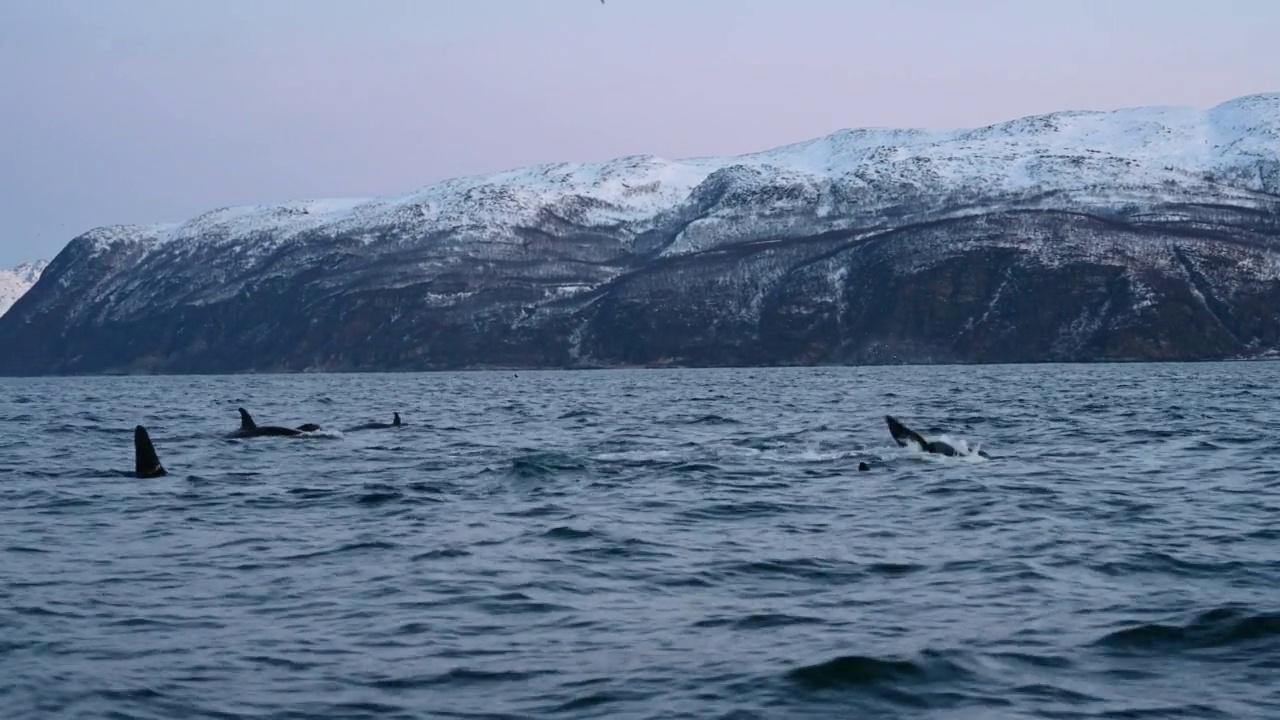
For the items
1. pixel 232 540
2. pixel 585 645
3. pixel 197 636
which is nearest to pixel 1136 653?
pixel 585 645

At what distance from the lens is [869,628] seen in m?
17.0

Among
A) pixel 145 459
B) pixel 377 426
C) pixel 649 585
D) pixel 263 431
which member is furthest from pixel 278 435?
pixel 649 585

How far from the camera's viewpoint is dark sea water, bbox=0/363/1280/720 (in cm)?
1443

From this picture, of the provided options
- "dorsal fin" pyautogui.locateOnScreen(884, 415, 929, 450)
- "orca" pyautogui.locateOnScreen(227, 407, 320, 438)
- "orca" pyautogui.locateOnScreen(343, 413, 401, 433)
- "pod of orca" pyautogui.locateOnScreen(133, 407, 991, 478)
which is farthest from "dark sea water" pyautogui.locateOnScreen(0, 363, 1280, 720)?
"orca" pyautogui.locateOnScreen(343, 413, 401, 433)

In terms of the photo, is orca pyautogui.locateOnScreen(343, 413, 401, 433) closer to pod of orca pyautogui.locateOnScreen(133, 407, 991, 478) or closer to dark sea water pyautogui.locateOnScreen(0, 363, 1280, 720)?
pod of orca pyautogui.locateOnScreen(133, 407, 991, 478)

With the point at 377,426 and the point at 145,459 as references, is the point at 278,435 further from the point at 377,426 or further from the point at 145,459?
the point at 145,459

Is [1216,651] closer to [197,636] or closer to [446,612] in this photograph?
[446,612]

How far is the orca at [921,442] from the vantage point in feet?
128

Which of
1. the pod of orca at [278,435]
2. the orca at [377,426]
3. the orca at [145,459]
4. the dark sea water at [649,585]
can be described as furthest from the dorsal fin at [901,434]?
the orca at [377,426]

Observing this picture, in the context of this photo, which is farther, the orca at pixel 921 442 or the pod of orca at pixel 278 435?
the orca at pixel 921 442

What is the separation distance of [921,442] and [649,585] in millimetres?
21095

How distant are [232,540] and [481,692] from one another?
11690 mm

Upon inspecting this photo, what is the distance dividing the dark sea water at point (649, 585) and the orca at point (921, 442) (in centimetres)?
46

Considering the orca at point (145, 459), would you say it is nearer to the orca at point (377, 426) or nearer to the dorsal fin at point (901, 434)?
the orca at point (377, 426)
